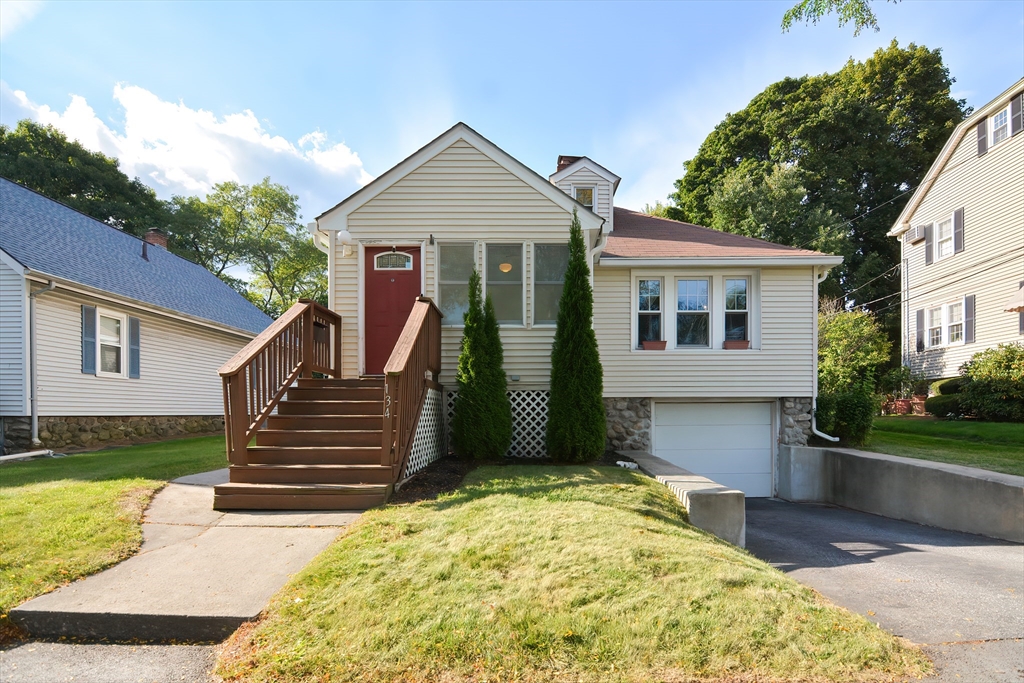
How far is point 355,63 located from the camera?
9.38 metres

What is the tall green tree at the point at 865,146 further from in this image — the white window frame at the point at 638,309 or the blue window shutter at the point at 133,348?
the blue window shutter at the point at 133,348

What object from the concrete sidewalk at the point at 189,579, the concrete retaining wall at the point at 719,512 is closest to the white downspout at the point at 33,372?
the concrete sidewalk at the point at 189,579

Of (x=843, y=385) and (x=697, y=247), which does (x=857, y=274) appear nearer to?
(x=843, y=385)

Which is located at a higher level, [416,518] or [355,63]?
[355,63]

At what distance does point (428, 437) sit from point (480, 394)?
944 mm

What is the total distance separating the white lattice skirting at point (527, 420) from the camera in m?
8.74

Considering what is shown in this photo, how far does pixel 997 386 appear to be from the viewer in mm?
13156

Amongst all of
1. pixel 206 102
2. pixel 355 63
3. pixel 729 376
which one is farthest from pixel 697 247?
pixel 206 102

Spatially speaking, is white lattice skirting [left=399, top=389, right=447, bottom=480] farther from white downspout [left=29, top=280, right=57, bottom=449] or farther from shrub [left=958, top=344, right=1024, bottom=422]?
shrub [left=958, top=344, right=1024, bottom=422]

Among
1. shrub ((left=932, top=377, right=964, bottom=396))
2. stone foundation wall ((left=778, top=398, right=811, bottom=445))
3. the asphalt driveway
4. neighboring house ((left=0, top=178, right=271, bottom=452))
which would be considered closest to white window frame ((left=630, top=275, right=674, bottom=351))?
stone foundation wall ((left=778, top=398, right=811, bottom=445))

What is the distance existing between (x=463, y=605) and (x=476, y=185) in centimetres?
693

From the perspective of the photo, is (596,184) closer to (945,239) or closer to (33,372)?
(33,372)

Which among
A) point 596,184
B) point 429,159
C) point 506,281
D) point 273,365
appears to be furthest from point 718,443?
point 273,365

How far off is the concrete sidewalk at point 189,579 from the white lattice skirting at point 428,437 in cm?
155
